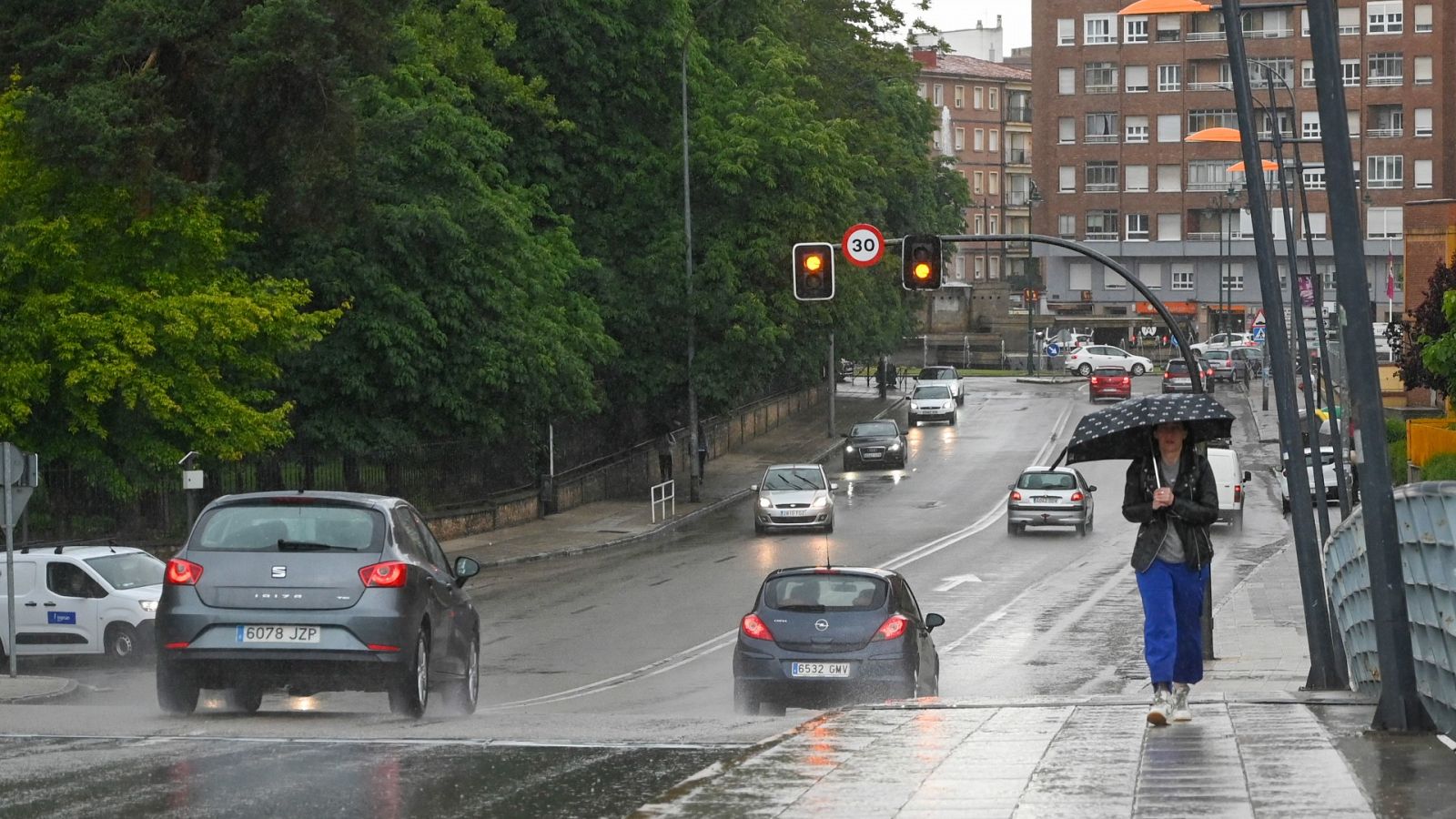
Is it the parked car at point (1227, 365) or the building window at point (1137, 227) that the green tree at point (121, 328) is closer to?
the parked car at point (1227, 365)

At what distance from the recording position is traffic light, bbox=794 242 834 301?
2712 cm

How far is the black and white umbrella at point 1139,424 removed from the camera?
1079 cm

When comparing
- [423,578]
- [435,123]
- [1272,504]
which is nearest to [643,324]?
[435,123]

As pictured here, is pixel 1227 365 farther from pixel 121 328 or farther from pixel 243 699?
pixel 243 699

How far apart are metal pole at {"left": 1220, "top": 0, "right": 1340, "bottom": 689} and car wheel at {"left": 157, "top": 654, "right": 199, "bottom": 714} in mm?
9513

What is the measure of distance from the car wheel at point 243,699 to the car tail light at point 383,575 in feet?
4.01

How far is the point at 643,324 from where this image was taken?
52.6m

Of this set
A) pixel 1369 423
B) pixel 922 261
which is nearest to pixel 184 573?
pixel 1369 423

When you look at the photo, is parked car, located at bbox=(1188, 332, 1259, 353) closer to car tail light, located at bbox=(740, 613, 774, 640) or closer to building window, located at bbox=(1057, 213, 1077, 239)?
building window, located at bbox=(1057, 213, 1077, 239)

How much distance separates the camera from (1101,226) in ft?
392

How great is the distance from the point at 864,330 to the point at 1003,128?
10806cm

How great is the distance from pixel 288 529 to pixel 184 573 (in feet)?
2.30

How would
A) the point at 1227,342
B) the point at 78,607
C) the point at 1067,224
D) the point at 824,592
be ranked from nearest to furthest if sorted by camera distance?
the point at 824,592
the point at 78,607
the point at 1227,342
the point at 1067,224

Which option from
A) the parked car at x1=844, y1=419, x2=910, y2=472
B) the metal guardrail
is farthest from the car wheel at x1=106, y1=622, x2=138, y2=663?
the parked car at x1=844, y1=419, x2=910, y2=472
